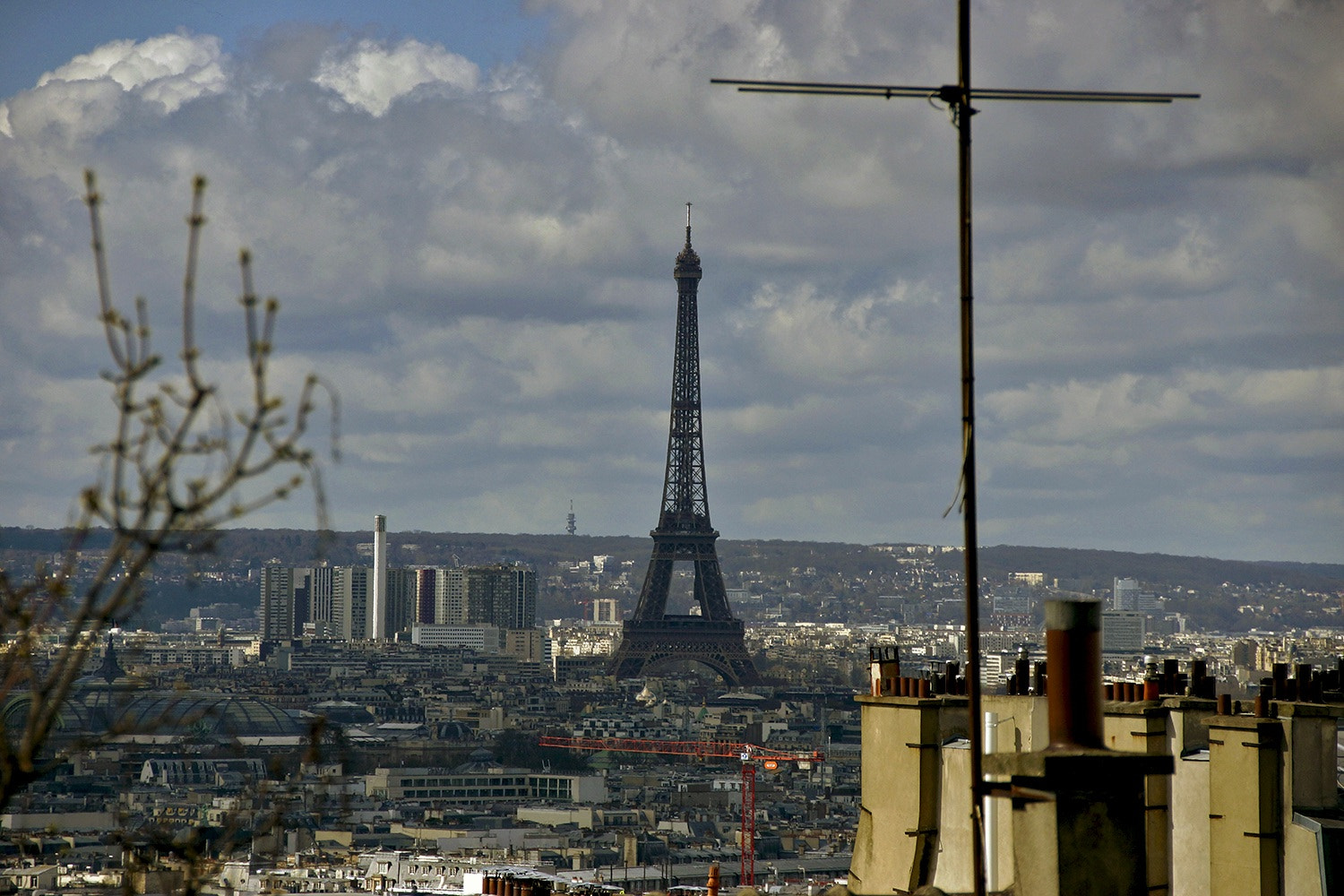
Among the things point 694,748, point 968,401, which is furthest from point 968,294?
point 694,748

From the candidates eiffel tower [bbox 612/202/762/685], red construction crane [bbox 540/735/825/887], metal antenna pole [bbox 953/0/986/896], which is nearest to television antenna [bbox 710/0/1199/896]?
metal antenna pole [bbox 953/0/986/896]

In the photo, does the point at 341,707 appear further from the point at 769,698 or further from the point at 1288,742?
the point at 1288,742

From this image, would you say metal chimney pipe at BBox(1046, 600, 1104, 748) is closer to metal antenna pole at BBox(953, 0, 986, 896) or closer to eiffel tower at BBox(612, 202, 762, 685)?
metal antenna pole at BBox(953, 0, 986, 896)

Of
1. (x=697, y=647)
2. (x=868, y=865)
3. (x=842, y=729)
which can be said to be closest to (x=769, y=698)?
(x=697, y=647)

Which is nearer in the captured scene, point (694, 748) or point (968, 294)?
point (968, 294)

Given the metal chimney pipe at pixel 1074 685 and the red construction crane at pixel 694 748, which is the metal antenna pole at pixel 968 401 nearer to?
the metal chimney pipe at pixel 1074 685

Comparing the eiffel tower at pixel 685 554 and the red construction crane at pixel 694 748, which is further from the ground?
the eiffel tower at pixel 685 554

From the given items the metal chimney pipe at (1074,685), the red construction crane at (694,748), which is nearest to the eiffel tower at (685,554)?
the red construction crane at (694,748)

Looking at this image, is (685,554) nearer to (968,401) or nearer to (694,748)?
(694,748)
